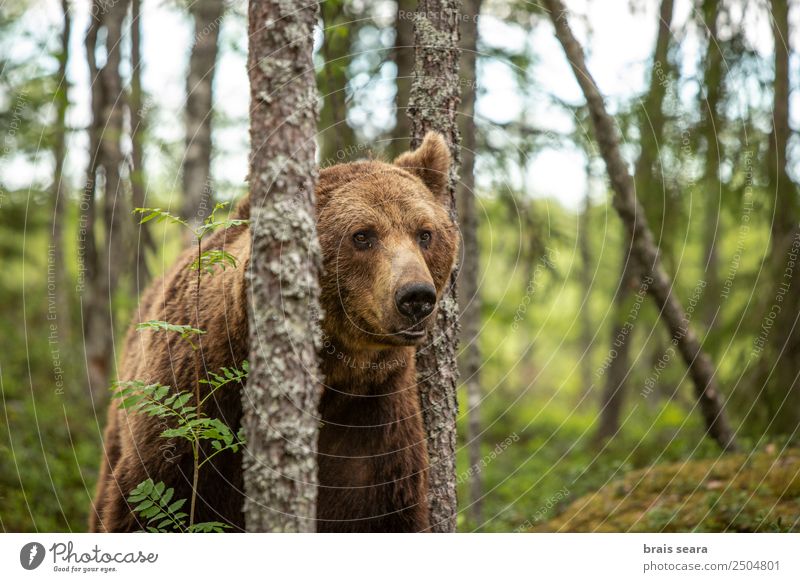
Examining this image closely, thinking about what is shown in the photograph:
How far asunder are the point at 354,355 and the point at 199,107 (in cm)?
703

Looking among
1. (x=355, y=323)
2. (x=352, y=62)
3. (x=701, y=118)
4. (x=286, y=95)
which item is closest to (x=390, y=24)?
(x=352, y=62)

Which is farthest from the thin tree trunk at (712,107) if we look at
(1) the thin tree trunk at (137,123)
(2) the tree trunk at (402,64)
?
(1) the thin tree trunk at (137,123)

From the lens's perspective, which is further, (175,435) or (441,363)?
(441,363)

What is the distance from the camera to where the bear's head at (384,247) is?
14.1 feet

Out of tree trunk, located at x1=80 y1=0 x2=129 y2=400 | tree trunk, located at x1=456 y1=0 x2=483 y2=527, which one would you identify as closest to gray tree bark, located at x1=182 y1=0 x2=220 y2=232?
tree trunk, located at x1=80 y1=0 x2=129 y2=400

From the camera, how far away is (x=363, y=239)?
4.66 m

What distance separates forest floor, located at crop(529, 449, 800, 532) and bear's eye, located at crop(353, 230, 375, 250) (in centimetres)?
368

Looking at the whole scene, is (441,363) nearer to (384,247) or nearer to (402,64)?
(384,247)

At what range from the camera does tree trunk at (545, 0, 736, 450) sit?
710 cm

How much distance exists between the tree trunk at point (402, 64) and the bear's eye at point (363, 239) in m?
2.93

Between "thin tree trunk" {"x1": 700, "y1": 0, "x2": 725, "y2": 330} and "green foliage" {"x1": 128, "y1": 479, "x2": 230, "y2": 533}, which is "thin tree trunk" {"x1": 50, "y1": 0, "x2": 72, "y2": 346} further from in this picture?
"thin tree trunk" {"x1": 700, "y1": 0, "x2": 725, "y2": 330}

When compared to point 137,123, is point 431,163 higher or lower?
lower

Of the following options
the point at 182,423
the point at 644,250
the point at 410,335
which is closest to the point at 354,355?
the point at 410,335

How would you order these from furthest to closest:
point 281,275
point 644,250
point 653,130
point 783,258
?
point 653,130, point 644,250, point 783,258, point 281,275
